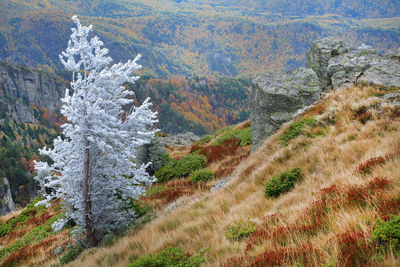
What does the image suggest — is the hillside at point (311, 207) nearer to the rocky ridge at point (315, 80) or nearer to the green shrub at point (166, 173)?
the rocky ridge at point (315, 80)

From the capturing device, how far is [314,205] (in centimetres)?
341

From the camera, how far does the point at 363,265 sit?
1.97 metres

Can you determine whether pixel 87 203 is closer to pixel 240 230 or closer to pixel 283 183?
pixel 240 230

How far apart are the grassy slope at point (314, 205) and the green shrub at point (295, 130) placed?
0.79 ft

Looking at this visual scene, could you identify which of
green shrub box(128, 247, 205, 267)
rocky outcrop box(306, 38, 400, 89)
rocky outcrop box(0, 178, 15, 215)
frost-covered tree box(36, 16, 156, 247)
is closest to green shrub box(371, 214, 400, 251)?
green shrub box(128, 247, 205, 267)

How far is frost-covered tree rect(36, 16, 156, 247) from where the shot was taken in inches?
250

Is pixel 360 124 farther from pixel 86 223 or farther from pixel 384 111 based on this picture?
pixel 86 223

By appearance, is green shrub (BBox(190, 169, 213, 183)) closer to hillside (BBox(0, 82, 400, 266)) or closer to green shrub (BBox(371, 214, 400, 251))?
hillside (BBox(0, 82, 400, 266))

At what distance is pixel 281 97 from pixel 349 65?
286 cm

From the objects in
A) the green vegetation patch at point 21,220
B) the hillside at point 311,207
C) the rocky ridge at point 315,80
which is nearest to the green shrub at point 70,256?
the hillside at point 311,207

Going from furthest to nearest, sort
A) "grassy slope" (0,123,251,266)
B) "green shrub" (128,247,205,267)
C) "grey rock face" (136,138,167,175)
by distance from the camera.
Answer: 1. "grey rock face" (136,138,167,175)
2. "grassy slope" (0,123,251,266)
3. "green shrub" (128,247,205,267)

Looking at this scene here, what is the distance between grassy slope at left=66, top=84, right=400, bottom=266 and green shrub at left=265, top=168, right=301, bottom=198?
196 mm

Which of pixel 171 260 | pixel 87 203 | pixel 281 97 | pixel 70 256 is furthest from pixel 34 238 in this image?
pixel 281 97

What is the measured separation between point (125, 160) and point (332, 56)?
1064 cm
